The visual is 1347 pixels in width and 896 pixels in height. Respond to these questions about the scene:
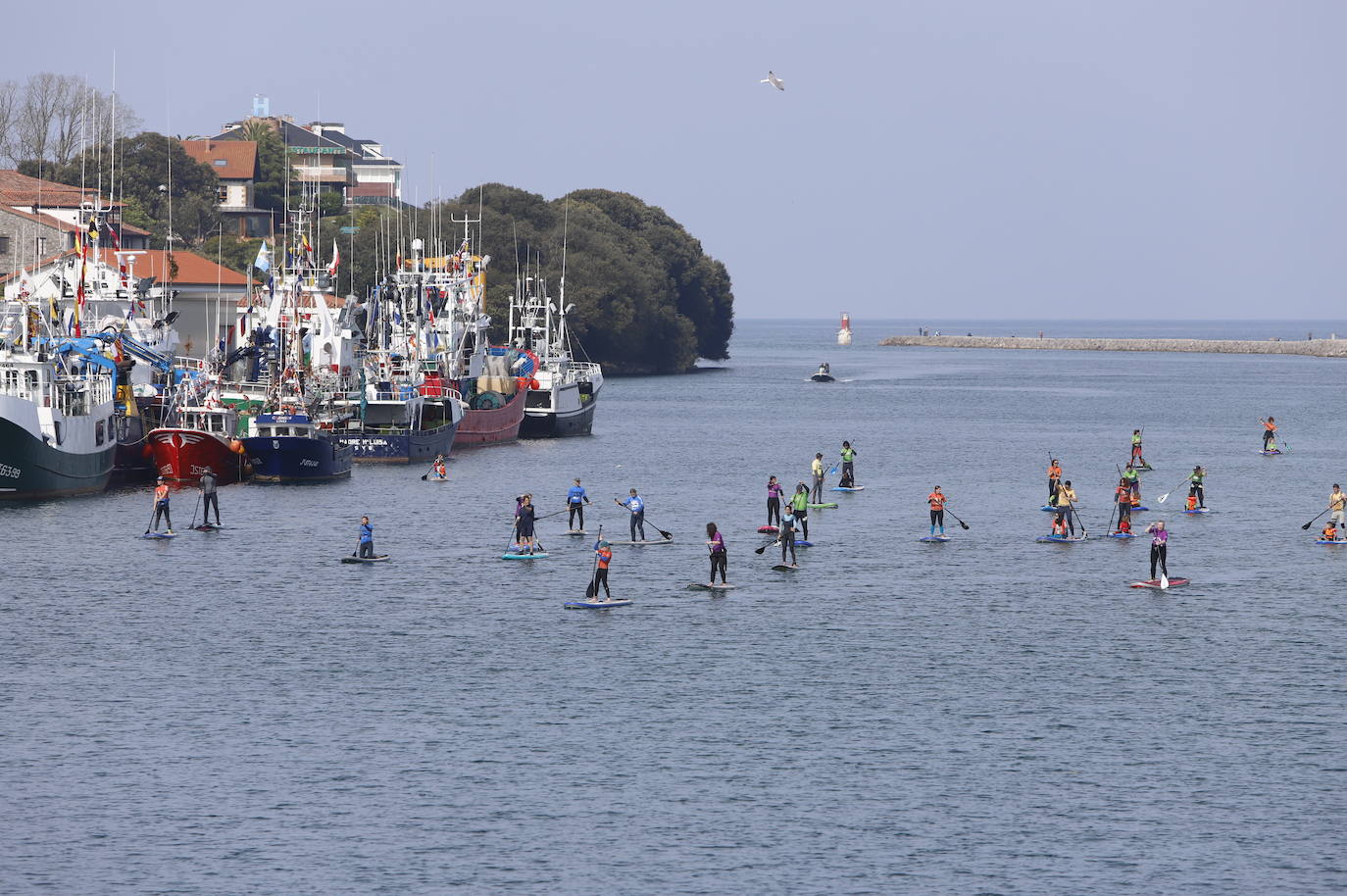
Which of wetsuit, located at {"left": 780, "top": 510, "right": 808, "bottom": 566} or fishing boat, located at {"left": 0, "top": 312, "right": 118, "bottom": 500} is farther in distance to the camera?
fishing boat, located at {"left": 0, "top": 312, "right": 118, "bottom": 500}

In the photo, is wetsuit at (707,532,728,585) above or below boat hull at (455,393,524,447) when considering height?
below

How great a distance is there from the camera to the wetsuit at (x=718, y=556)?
58188 mm

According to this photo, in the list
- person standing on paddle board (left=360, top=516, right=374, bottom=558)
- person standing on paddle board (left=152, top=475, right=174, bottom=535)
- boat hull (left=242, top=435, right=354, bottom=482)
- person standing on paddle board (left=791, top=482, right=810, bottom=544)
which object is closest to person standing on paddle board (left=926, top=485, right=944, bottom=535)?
person standing on paddle board (left=791, top=482, right=810, bottom=544)

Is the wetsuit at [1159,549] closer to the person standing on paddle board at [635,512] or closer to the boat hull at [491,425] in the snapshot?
the person standing on paddle board at [635,512]

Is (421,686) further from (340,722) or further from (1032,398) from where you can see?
(1032,398)

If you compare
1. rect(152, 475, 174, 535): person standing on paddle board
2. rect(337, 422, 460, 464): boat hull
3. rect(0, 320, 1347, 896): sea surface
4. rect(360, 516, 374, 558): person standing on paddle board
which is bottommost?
rect(0, 320, 1347, 896): sea surface

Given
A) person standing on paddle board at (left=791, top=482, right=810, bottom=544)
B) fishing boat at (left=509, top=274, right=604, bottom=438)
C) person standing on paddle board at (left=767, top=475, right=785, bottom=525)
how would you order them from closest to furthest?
person standing on paddle board at (left=791, top=482, right=810, bottom=544) → person standing on paddle board at (left=767, top=475, right=785, bottom=525) → fishing boat at (left=509, top=274, right=604, bottom=438)

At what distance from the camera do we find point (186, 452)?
88.4m

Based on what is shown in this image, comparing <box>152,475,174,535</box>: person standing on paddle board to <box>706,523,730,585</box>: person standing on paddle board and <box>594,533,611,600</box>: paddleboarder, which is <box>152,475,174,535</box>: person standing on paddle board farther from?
<box>706,523,730,585</box>: person standing on paddle board

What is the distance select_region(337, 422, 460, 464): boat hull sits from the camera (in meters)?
101

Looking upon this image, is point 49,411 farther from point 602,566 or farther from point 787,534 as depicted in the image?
point 787,534

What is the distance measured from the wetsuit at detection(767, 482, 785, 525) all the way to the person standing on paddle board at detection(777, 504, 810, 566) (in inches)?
230

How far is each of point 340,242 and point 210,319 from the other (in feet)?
142

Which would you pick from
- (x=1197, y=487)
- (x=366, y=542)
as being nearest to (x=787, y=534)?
(x=366, y=542)
